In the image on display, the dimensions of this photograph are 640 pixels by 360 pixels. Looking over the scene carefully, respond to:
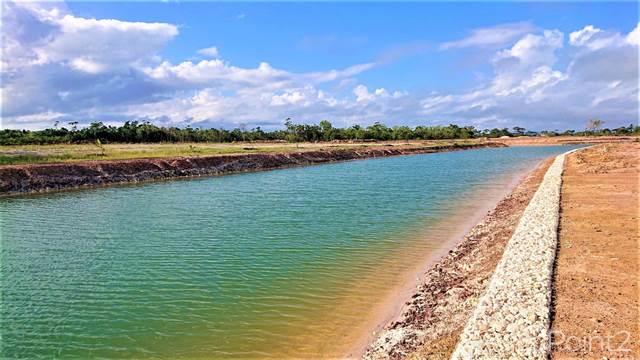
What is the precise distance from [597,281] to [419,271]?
19.7ft

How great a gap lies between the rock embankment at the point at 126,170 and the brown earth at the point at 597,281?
145 ft

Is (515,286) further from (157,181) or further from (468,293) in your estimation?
(157,181)

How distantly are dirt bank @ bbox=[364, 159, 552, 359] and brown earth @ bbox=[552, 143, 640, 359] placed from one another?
2.14 m

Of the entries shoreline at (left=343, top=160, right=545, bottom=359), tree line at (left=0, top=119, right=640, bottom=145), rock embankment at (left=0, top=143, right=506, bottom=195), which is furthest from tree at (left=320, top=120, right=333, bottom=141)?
shoreline at (left=343, top=160, right=545, bottom=359)

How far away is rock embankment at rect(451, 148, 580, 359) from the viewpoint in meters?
8.70

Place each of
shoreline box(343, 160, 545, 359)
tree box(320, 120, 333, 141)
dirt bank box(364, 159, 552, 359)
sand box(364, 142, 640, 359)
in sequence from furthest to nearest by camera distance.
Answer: tree box(320, 120, 333, 141)
shoreline box(343, 160, 545, 359)
dirt bank box(364, 159, 552, 359)
sand box(364, 142, 640, 359)

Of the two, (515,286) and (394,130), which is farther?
(394,130)

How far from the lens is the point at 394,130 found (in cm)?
19338

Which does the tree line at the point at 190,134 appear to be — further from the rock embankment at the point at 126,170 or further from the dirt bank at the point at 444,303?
the dirt bank at the point at 444,303

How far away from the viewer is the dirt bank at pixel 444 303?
1019 centimetres

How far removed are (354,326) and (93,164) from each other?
46586 millimetres

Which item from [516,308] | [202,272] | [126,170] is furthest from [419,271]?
[126,170]

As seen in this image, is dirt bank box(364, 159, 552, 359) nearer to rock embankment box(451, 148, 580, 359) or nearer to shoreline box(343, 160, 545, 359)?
shoreline box(343, 160, 545, 359)

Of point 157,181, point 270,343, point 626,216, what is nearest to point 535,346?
point 270,343
